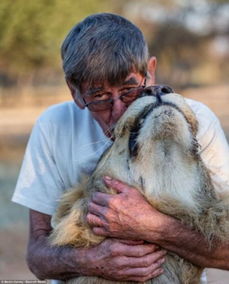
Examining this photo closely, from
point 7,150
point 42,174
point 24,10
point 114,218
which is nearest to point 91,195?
point 114,218

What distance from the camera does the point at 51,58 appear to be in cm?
2303

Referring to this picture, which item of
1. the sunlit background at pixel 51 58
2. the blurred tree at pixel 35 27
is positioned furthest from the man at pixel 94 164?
the blurred tree at pixel 35 27

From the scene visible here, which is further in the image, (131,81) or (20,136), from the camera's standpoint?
(20,136)

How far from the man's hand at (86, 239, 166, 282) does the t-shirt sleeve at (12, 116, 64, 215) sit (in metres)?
0.75

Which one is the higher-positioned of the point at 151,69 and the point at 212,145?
the point at 151,69

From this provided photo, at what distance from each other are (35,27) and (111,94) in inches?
729

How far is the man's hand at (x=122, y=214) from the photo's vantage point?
2541 millimetres

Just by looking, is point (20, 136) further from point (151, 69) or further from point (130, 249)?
point (130, 249)

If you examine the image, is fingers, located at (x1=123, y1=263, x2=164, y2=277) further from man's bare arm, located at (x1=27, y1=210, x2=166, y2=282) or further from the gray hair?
the gray hair

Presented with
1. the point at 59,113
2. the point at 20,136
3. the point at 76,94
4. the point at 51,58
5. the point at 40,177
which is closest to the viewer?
the point at 76,94

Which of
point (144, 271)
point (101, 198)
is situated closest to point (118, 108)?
point (101, 198)

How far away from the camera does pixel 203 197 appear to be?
2.47m

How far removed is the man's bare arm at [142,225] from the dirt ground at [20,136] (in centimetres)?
134

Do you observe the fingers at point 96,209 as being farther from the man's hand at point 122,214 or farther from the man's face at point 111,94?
the man's face at point 111,94
